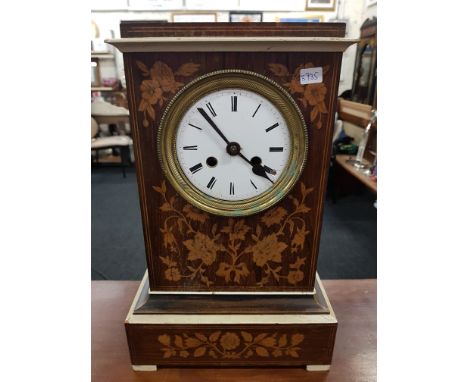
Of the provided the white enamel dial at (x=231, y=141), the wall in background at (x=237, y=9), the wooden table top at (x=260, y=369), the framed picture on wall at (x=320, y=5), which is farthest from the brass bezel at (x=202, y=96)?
the framed picture on wall at (x=320, y=5)

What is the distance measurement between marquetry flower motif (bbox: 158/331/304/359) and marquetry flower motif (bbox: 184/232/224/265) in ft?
0.51

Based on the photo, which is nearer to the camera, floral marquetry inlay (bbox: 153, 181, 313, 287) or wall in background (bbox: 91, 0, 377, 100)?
floral marquetry inlay (bbox: 153, 181, 313, 287)

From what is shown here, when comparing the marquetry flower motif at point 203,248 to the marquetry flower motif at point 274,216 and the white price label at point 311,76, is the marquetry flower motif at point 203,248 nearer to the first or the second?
the marquetry flower motif at point 274,216

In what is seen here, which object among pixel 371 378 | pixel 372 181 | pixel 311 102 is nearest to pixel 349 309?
pixel 371 378

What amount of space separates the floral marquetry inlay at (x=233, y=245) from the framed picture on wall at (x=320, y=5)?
10.6 feet

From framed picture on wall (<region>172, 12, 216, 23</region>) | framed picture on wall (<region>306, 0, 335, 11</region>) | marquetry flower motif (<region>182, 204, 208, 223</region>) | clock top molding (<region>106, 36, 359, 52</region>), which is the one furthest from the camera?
framed picture on wall (<region>172, 12, 216, 23</region>)

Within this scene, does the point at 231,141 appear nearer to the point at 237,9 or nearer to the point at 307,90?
the point at 307,90

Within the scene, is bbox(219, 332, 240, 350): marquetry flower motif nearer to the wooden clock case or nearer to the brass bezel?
the wooden clock case

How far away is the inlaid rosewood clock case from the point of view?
622 millimetres

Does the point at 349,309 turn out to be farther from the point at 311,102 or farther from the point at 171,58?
the point at 171,58

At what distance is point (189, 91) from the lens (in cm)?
65

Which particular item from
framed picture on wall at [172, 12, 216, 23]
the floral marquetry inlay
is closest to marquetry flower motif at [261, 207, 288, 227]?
the floral marquetry inlay

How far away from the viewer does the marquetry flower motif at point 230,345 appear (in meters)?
0.75

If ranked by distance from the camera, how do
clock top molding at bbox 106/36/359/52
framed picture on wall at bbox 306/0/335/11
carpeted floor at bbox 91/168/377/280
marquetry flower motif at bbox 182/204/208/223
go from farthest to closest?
framed picture on wall at bbox 306/0/335/11 → carpeted floor at bbox 91/168/377/280 → marquetry flower motif at bbox 182/204/208/223 → clock top molding at bbox 106/36/359/52
